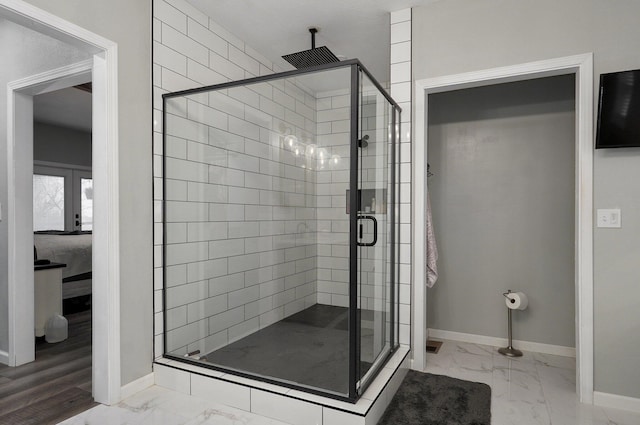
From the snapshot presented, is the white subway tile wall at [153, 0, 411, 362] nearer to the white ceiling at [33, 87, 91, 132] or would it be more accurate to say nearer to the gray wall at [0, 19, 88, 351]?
the gray wall at [0, 19, 88, 351]

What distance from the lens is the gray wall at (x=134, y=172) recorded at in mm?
2217

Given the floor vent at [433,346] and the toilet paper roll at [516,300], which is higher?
the toilet paper roll at [516,300]

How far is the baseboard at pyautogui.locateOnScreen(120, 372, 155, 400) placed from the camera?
7.28 ft

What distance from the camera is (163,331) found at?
250 centimetres

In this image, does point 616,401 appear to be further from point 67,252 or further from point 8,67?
point 67,252

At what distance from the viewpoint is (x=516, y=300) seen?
2.99m

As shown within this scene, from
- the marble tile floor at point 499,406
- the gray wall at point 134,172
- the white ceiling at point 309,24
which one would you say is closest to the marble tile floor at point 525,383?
the marble tile floor at point 499,406

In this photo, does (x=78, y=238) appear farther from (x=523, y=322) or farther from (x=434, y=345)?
(x=523, y=322)

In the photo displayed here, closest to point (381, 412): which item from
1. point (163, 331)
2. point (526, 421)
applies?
point (526, 421)

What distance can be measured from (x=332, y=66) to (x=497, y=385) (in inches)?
91.6

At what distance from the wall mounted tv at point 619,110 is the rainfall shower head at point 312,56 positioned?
72.3 inches

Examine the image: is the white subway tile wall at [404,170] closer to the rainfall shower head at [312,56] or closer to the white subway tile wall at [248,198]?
the white subway tile wall at [248,198]

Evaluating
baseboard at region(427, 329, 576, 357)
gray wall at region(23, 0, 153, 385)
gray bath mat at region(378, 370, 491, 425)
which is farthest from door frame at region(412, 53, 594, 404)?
gray wall at region(23, 0, 153, 385)

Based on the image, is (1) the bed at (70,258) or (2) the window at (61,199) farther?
(2) the window at (61,199)
